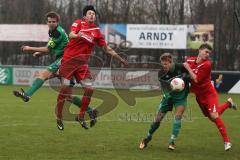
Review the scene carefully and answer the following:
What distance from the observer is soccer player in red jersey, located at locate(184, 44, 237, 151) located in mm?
10985

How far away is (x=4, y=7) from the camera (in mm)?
55156

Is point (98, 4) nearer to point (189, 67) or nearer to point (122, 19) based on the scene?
point (122, 19)

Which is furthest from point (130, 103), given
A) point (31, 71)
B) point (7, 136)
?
point (31, 71)

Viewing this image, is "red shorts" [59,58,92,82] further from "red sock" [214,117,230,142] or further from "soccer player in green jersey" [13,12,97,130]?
"red sock" [214,117,230,142]

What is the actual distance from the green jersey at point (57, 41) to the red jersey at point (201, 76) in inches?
110

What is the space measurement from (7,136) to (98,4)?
Result: 41.6 m

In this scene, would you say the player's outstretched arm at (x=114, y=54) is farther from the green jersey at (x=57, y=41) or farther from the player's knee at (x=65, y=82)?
the player's knee at (x=65, y=82)

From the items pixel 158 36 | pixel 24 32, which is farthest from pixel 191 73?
pixel 24 32

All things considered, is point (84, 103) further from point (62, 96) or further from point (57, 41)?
point (57, 41)

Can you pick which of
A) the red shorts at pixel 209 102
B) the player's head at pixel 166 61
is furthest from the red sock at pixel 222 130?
the player's head at pixel 166 61

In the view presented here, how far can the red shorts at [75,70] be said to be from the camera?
11922mm

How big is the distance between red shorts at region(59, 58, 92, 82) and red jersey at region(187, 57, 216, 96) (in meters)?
2.32

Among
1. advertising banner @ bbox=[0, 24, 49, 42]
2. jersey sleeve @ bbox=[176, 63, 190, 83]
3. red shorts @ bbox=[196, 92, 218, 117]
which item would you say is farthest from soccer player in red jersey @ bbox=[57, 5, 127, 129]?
advertising banner @ bbox=[0, 24, 49, 42]

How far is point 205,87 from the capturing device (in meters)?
11.3
